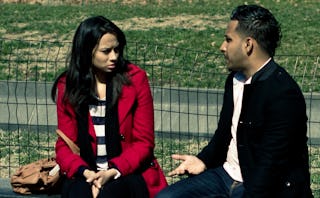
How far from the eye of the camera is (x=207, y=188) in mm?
5633

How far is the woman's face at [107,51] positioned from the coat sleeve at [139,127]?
6.9 inches

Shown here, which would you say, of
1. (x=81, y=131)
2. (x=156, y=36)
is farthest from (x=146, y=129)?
(x=156, y=36)

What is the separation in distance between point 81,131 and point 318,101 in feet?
12.9

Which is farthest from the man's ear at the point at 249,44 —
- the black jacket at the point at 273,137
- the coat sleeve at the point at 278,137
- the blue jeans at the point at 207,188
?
the blue jeans at the point at 207,188

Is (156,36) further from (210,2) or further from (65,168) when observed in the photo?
(65,168)

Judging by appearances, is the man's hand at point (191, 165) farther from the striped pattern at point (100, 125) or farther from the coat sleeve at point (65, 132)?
the coat sleeve at point (65, 132)

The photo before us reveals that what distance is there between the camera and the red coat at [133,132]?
19.6 feet

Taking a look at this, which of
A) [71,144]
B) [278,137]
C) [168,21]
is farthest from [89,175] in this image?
[168,21]

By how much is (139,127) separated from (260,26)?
1101 mm

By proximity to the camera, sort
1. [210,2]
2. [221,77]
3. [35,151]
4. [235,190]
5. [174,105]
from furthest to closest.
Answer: [210,2]
[221,77]
[174,105]
[35,151]
[235,190]

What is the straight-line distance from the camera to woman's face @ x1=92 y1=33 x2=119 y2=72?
19.6 ft

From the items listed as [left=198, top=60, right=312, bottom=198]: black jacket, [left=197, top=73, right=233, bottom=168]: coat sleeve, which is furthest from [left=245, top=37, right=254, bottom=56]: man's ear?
[left=197, top=73, right=233, bottom=168]: coat sleeve

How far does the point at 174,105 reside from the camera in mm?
9719

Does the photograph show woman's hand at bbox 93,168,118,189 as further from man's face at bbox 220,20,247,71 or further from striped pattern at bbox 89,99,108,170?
man's face at bbox 220,20,247,71
